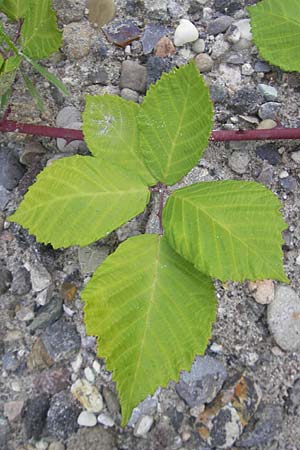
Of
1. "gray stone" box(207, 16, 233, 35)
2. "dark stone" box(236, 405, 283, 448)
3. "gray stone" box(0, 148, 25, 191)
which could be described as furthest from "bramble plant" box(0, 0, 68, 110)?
"dark stone" box(236, 405, 283, 448)

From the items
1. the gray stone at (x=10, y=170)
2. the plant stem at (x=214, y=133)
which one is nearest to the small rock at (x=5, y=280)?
the gray stone at (x=10, y=170)

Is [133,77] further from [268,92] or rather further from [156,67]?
[268,92]

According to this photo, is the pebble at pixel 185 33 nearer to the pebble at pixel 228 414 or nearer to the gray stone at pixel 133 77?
the gray stone at pixel 133 77

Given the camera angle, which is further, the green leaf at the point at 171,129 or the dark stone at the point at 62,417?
the dark stone at the point at 62,417

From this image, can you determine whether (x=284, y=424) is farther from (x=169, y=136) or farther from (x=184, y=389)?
(x=169, y=136)

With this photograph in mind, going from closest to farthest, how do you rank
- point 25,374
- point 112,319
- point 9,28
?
point 112,319 → point 25,374 → point 9,28

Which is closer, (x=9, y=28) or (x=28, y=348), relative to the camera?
(x=28, y=348)

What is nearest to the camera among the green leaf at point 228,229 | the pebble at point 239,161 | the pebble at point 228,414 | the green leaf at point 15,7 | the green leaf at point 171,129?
the green leaf at point 228,229

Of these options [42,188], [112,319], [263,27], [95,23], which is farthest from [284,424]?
[95,23]

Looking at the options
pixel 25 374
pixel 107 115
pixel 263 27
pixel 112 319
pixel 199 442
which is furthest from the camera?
pixel 263 27
